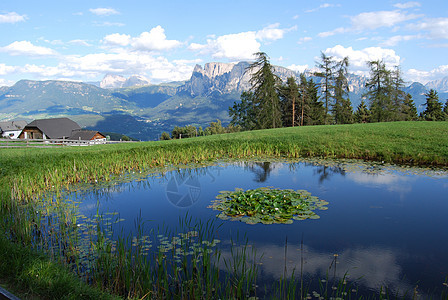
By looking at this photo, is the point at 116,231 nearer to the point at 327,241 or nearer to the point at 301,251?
the point at 301,251

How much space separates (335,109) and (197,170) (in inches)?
1650

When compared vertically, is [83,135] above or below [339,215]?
above

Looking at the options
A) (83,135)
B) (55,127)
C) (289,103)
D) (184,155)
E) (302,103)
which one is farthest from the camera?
(55,127)

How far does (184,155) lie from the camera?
17.0 metres

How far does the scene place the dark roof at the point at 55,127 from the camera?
69938 mm

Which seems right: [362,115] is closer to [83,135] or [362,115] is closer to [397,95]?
[397,95]

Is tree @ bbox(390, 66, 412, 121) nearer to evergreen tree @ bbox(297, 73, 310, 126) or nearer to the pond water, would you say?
evergreen tree @ bbox(297, 73, 310, 126)

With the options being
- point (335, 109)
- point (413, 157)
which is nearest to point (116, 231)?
point (413, 157)

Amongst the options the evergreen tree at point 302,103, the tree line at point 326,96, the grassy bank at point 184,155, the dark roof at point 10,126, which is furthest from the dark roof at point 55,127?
the grassy bank at point 184,155

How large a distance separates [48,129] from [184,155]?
6803 cm

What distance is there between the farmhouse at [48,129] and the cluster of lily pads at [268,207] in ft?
239

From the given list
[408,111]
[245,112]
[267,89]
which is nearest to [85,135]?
[245,112]

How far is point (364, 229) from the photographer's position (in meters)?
7.02

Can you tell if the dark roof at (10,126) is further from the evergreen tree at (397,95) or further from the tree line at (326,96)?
the evergreen tree at (397,95)
